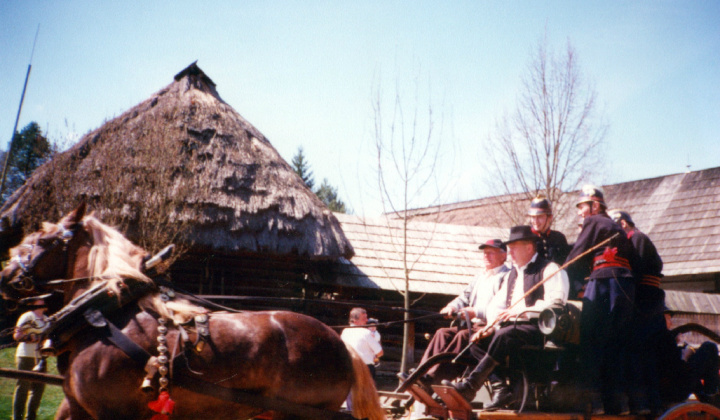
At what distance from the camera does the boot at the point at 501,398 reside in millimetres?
4023

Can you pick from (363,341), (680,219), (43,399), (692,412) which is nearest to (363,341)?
(363,341)

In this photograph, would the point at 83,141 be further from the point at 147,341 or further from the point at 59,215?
the point at 147,341

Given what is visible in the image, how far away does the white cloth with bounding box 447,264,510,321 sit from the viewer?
15.6 feet

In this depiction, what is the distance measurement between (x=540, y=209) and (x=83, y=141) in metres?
9.23

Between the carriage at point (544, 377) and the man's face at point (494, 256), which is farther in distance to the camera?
the man's face at point (494, 256)

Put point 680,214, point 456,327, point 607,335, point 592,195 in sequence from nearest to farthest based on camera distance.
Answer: point 607,335 → point 592,195 → point 456,327 → point 680,214

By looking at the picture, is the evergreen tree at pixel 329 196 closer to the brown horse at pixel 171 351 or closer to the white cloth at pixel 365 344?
the white cloth at pixel 365 344

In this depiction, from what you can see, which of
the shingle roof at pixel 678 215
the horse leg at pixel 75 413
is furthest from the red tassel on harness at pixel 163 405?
the shingle roof at pixel 678 215

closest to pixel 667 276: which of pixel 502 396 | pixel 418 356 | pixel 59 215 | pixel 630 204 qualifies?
pixel 630 204

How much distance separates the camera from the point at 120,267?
3496 mm

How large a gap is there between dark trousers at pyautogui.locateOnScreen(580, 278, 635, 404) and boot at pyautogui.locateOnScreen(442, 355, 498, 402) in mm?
834

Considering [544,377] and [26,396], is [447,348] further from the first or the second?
[26,396]

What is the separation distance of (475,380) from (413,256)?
8899 mm

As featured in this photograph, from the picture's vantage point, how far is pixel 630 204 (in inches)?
750
